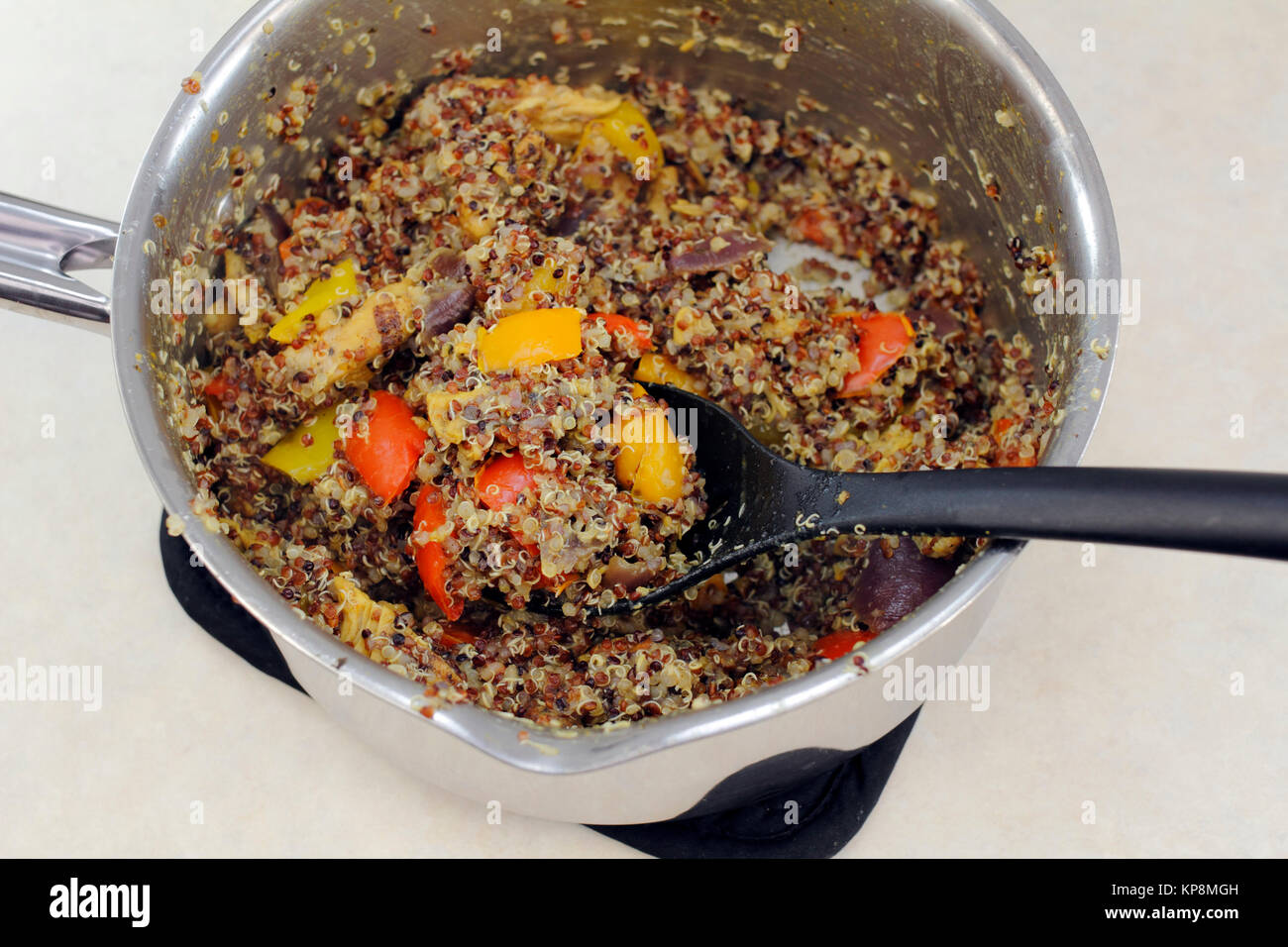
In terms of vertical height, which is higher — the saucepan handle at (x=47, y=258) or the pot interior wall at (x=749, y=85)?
the pot interior wall at (x=749, y=85)

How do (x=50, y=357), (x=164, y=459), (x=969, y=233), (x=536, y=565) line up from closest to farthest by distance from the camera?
(x=164, y=459) < (x=536, y=565) < (x=969, y=233) < (x=50, y=357)

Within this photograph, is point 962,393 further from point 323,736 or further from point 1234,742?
point 323,736

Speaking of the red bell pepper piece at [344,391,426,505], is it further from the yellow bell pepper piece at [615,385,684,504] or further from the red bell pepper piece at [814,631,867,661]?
the red bell pepper piece at [814,631,867,661]

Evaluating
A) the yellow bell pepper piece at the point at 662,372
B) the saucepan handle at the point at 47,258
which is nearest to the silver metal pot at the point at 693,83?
the saucepan handle at the point at 47,258

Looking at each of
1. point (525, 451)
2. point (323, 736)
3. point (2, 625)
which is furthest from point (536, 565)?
point (2, 625)

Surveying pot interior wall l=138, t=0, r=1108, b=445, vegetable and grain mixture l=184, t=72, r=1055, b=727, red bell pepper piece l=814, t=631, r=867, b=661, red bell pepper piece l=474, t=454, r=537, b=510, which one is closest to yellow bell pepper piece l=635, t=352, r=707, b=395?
vegetable and grain mixture l=184, t=72, r=1055, b=727

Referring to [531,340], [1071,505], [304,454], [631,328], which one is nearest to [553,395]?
[531,340]

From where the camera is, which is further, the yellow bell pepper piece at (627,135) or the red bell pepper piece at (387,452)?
the yellow bell pepper piece at (627,135)

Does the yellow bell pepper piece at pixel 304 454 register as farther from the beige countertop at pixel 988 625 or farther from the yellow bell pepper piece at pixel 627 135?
the yellow bell pepper piece at pixel 627 135
